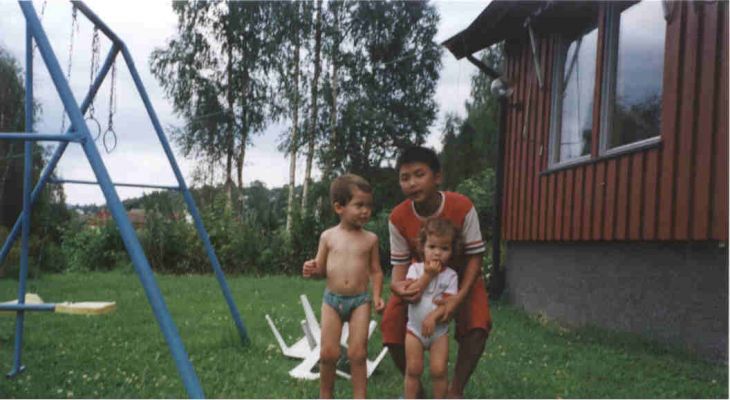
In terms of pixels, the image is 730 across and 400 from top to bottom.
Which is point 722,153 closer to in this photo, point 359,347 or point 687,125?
point 687,125

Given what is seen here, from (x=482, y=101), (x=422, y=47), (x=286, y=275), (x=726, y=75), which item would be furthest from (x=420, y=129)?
(x=726, y=75)

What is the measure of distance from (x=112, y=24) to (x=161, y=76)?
583 inches

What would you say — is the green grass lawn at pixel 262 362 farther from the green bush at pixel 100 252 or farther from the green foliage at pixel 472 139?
the green foliage at pixel 472 139

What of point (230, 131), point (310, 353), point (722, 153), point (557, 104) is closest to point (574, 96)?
point (557, 104)

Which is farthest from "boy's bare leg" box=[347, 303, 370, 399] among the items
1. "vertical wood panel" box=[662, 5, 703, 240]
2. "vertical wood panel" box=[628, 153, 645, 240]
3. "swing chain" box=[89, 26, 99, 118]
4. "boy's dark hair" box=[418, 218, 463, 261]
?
"vertical wood panel" box=[628, 153, 645, 240]

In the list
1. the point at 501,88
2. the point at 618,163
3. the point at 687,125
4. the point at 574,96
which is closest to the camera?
the point at 687,125

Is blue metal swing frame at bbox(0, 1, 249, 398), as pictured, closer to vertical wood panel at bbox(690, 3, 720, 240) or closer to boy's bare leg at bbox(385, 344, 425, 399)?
boy's bare leg at bbox(385, 344, 425, 399)

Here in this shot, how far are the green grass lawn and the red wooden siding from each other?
88cm

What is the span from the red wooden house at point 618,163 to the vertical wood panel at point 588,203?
18 millimetres

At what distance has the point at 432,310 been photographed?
9.66 feet

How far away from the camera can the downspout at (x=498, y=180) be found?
8.12 metres

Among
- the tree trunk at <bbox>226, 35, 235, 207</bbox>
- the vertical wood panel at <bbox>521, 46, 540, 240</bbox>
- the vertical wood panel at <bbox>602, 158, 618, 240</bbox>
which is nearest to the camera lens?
the vertical wood panel at <bbox>602, 158, 618, 240</bbox>

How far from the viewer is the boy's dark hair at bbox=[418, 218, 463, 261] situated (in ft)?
9.62

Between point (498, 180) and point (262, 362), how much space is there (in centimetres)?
493
